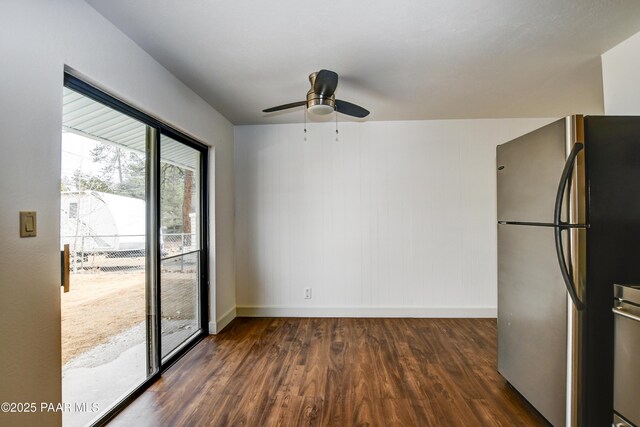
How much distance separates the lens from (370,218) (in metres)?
3.58

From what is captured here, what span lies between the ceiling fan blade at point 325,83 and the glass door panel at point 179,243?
136 cm

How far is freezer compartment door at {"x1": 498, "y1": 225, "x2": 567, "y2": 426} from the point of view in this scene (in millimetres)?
1574

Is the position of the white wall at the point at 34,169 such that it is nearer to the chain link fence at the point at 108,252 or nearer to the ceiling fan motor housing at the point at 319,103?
the chain link fence at the point at 108,252

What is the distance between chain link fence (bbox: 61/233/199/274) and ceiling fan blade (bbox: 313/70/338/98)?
172cm

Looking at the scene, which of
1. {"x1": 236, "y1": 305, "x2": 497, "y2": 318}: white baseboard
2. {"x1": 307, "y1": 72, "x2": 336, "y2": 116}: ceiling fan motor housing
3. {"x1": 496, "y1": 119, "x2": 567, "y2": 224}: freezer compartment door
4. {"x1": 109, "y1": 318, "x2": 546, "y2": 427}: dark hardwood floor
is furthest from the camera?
{"x1": 236, "y1": 305, "x2": 497, "y2": 318}: white baseboard

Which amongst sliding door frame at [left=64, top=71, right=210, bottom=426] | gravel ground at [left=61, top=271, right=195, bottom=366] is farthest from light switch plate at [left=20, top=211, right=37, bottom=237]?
sliding door frame at [left=64, top=71, right=210, bottom=426]

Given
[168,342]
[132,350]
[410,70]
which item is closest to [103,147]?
[132,350]

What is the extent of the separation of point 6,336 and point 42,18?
140 cm

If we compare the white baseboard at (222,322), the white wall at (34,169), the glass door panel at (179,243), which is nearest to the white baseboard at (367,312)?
the white baseboard at (222,322)

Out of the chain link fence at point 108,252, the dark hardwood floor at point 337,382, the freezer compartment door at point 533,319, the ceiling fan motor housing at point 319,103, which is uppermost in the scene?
the ceiling fan motor housing at point 319,103

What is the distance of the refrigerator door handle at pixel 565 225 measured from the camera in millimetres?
1442

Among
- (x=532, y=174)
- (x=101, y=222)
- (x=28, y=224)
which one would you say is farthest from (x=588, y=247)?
(x=101, y=222)

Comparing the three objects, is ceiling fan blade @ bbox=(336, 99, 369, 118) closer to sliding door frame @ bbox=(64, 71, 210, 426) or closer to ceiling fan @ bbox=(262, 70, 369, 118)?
ceiling fan @ bbox=(262, 70, 369, 118)

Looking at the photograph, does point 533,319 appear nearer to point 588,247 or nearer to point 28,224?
point 588,247
